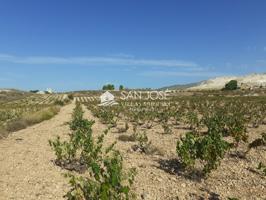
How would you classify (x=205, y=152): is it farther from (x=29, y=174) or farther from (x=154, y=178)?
(x=29, y=174)

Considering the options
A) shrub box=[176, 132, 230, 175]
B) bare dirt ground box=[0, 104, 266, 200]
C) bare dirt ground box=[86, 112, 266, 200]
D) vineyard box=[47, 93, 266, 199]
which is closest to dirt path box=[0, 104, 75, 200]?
bare dirt ground box=[0, 104, 266, 200]

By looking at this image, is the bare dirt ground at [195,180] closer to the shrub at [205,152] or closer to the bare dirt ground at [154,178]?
the bare dirt ground at [154,178]

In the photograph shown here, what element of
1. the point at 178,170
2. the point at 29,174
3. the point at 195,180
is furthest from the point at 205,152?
the point at 29,174

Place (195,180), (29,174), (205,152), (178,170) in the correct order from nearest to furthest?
(195,180)
(205,152)
(29,174)
(178,170)

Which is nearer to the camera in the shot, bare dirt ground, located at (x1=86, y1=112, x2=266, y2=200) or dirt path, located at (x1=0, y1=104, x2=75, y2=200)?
bare dirt ground, located at (x1=86, y1=112, x2=266, y2=200)

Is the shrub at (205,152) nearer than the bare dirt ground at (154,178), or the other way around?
the bare dirt ground at (154,178)

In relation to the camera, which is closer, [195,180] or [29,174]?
[195,180]

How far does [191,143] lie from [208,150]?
0.65 m

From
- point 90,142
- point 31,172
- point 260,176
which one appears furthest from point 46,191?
point 260,176

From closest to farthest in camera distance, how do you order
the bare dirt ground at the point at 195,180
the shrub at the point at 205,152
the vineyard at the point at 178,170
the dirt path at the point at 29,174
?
the vineyard at the point at 178,170, the bare dirt ground at the point at 195,180, the dirt path at the point at 29,174, the shrub at the point at 205,152

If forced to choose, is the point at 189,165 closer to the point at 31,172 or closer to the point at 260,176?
the point at 260,176


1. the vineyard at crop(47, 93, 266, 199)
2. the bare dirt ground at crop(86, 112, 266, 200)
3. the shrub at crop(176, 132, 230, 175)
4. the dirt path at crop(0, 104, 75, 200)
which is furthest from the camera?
the shrub at crop(176, 132, 230, 175)

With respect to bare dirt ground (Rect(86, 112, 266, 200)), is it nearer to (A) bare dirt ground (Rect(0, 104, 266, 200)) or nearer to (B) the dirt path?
(A) bare dirt ground (Rect(0, 104, 266, 200))

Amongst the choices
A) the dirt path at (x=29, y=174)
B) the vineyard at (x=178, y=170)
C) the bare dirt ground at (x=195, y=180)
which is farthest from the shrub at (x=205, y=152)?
the dirt path at (x=29, y=174)
